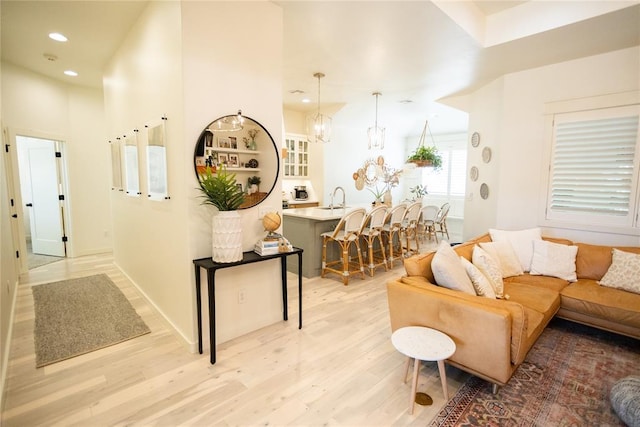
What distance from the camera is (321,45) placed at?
11.5 feet

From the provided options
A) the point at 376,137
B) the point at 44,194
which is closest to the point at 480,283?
the point at 376,137

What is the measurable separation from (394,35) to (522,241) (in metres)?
2.67

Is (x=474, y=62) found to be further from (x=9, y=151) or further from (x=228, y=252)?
(x=9, y=151)

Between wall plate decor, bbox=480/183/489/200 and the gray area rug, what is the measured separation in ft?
15.7

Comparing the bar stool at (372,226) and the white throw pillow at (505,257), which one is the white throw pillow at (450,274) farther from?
the bar stool at (372,226)

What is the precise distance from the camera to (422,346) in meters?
1.92

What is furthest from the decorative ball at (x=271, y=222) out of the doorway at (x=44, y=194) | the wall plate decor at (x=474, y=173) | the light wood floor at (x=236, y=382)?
the doorway at (x=44, y=194)

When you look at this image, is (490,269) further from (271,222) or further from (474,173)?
(474,173)

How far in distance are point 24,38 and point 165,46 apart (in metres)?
2.52

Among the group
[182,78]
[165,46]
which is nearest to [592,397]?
[182,78]

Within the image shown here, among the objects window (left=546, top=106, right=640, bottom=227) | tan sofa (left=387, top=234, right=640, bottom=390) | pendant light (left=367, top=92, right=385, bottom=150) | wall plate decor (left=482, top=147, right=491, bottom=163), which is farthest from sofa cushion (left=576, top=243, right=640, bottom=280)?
pendant light (left=367, top=92, right=385, bottom=150)

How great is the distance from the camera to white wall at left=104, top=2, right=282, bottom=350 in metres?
2.44

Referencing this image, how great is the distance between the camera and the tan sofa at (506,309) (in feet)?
6.28

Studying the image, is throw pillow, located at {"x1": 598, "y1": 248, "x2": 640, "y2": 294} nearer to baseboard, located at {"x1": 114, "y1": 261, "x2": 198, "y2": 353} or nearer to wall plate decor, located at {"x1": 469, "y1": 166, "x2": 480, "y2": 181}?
wall plate decor, located at {"x1": 469, "y1": 166, "x2": 480, "y2": 181}
